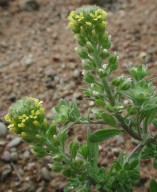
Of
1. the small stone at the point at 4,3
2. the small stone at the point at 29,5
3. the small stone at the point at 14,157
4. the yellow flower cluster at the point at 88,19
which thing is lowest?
the small stone at the point at 14,157

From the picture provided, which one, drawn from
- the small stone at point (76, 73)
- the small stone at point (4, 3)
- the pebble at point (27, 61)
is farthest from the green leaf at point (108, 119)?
the small stone at point (4, 3)

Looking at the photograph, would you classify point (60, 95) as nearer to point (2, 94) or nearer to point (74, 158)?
point (2, 94)

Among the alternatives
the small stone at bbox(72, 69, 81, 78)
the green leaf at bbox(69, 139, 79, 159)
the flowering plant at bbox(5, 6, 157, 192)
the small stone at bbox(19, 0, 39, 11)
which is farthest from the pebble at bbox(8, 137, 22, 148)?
the small stone at bbox(19, 0, 39, 11)

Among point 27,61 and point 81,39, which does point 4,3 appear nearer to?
point 27,61

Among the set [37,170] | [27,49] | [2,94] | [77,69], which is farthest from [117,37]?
[37,170]

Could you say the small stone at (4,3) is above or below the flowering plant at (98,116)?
above

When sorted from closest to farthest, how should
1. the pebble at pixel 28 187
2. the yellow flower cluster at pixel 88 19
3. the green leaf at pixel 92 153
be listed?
the yellow flower cluster at pixel 88 19, the green leaf at pixel 92 153, the pebble at pixel 28 187

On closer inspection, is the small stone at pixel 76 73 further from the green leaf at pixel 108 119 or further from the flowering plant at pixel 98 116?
the green leaf at pixel 108 119

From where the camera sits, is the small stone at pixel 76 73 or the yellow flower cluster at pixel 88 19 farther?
the small stone at pixel 76 73

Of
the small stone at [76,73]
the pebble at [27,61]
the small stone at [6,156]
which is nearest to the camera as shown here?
the small stone at [6,156]
